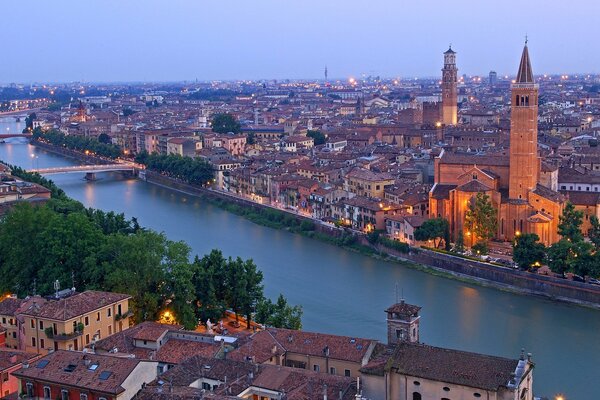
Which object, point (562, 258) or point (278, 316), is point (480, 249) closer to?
point (562, 258)

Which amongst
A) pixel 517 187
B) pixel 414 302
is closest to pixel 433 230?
pixel 517 187

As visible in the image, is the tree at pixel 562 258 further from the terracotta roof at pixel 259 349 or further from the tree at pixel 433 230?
the terracotta roof at pixel 259 349

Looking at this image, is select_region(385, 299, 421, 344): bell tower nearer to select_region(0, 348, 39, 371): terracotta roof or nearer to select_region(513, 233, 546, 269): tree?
select_region(0, 348, 39, 371): terracotta roof

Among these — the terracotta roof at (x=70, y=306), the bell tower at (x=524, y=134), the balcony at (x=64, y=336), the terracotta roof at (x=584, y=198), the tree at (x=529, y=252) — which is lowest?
the tree at (x=529, y=252)

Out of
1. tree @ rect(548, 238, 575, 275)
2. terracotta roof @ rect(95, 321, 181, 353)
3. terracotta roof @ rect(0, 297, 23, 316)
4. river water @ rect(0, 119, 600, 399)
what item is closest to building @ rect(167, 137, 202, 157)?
river water @ rect(0, 119, 600, 399)

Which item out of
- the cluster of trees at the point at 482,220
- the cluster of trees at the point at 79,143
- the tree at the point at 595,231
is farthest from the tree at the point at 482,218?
the cluster of trees at the point at 79,143

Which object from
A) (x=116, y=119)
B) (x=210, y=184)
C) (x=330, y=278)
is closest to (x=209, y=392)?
(x=330, y=278)
